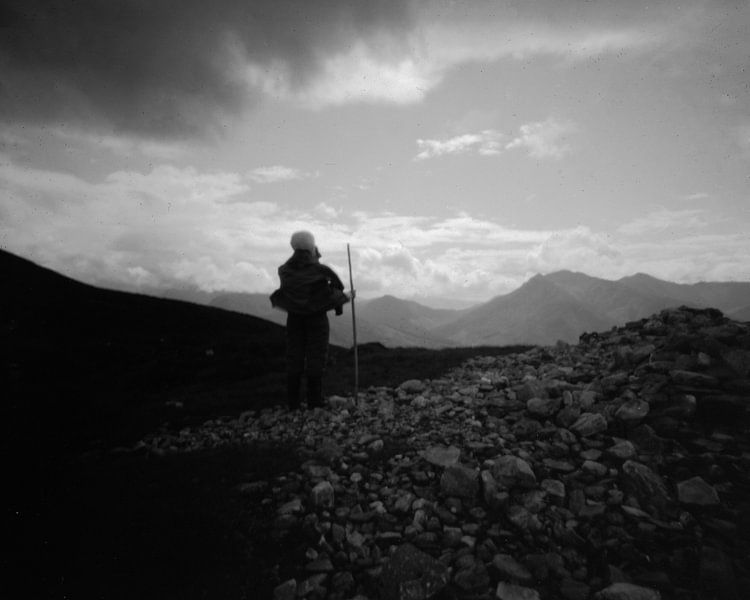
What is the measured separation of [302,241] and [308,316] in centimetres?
189

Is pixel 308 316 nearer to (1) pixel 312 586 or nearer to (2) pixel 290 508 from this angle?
(2) pixel 290 508

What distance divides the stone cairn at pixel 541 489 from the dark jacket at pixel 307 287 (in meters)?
2.62

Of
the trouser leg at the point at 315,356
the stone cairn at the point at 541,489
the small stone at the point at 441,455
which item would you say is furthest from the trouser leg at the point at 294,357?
the small stone at the point at 441,455

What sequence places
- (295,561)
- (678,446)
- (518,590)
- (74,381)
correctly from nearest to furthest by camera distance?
(518,590)
(295,561)
(678,446)
(74,381)

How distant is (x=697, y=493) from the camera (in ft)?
16.3

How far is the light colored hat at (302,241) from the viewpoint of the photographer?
32.5 feet

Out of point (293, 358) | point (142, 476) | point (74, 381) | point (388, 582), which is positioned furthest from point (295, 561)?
point (74, 381)

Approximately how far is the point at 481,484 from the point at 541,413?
7.83 ft

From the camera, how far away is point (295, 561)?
4.39m

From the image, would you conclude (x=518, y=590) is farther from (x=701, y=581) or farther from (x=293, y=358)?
(x=293, y=358)

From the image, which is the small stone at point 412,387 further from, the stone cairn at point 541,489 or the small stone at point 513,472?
the small stone at point 513,472

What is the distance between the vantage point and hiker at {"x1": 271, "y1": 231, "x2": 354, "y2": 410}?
9.45 meters

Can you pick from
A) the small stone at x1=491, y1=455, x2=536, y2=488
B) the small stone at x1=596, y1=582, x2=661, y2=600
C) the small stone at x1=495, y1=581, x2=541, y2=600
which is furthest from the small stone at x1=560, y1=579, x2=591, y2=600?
the small stone at x1=491, y1=455, x2=536, y2=488

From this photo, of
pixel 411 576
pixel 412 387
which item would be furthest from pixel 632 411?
pixel 412 387
